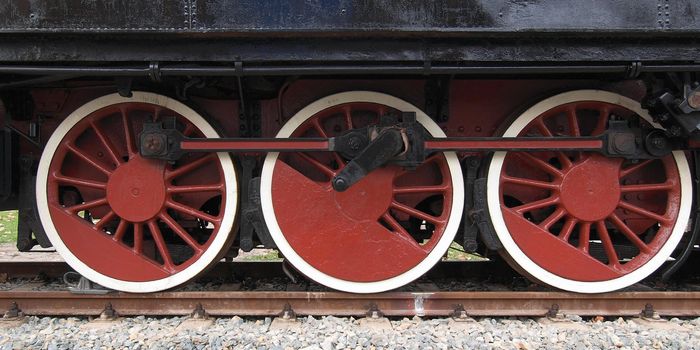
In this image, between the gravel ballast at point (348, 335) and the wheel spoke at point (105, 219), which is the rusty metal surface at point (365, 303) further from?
the wheel spoke at point (105, 219)

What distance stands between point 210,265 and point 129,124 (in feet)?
3.65

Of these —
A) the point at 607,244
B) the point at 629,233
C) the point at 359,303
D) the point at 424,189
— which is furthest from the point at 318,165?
the point at 629,233

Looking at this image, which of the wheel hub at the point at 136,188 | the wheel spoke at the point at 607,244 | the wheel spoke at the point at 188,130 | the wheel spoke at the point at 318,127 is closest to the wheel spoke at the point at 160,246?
the wheel hub at the point at 136,188

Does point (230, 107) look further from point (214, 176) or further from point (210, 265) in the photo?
point (210, 265)

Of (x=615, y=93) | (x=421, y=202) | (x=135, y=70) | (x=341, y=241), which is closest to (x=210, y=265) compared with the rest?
(x=341, y=241)

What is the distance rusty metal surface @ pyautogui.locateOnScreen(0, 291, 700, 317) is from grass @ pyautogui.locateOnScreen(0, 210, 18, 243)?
16.9 feet

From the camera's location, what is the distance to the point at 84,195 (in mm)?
3416

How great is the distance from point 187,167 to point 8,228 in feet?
22.8

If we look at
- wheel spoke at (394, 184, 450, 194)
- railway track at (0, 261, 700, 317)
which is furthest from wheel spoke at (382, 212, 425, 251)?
railway track at (0, 261, 700, 317)

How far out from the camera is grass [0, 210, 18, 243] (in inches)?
289

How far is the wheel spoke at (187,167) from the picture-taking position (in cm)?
313

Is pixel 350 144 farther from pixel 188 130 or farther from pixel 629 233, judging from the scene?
pixel 629 233

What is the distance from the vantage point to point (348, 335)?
2.67 metres

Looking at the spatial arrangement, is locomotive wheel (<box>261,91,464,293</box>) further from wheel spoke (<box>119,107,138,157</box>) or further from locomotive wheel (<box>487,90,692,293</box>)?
wheel spoke (<box>119,107,138,157</box>)
